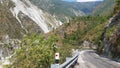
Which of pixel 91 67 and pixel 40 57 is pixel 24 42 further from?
pixel 91 67

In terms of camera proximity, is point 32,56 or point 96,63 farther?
point 96,63

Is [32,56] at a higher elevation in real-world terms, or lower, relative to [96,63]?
higher

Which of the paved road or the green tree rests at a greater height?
the green tree

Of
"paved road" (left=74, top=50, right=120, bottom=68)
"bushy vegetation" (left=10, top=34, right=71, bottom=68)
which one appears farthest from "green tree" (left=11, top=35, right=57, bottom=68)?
"paved road" (left=74, top=50, right=120, bottom=68)

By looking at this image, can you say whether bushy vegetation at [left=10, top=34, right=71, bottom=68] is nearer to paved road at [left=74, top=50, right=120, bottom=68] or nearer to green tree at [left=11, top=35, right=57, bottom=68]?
green tree at [left=11, top=35, right=57, bottom=68]

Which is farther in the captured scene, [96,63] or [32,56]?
[96,63]

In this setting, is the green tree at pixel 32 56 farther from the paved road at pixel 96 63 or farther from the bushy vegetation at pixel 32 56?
the paved road at pixel 96 63

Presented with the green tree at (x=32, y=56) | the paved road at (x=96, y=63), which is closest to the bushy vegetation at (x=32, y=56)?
the green tree at (x=32, y=56)

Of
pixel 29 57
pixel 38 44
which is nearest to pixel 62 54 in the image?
pixel 38 44

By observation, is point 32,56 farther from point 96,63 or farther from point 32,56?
point 96,63

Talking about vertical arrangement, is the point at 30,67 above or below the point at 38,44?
below

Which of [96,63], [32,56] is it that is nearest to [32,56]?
[32,56]
